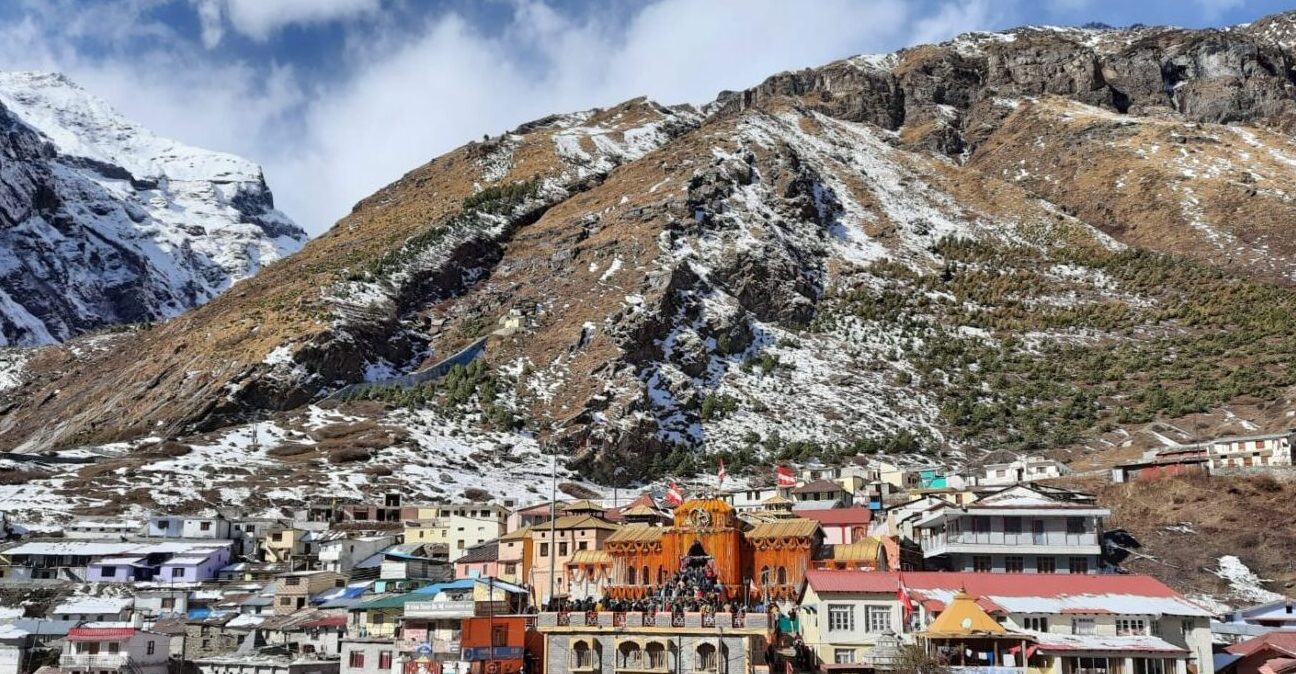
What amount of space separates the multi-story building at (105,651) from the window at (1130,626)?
4941cm

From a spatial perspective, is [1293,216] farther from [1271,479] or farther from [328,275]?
[328,275]

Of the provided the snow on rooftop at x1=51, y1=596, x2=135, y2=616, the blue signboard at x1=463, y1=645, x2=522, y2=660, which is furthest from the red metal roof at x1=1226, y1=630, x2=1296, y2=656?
the snow on rooftop at x1=51, y1=596, x2=135, y2=616

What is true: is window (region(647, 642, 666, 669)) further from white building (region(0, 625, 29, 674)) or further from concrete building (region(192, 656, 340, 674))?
white building (region(0, 625, 29, 674))

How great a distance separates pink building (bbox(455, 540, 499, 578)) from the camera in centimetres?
8350

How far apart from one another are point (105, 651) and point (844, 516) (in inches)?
1773

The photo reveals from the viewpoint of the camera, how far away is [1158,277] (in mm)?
178750

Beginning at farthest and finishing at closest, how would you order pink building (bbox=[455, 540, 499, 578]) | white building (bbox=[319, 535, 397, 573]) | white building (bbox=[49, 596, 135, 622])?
white building (bbox=[319, 535, 397, 573]) < pink building (bbox=[455, 540, 499, 578]) < white building (bbox=[49, 596, 135, 622])

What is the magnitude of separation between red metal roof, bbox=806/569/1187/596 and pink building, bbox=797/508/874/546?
19669 mm

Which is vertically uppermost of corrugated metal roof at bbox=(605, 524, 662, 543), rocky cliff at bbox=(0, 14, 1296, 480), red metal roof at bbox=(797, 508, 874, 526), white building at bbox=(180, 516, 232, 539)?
rocky cliff at bbox=(0, 14, 1296, 480)

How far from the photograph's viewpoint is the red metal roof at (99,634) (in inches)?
2621

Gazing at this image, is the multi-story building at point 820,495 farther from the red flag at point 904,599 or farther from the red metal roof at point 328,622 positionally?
the red metal roof at point 328,622

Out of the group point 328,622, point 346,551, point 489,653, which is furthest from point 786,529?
point 346,551

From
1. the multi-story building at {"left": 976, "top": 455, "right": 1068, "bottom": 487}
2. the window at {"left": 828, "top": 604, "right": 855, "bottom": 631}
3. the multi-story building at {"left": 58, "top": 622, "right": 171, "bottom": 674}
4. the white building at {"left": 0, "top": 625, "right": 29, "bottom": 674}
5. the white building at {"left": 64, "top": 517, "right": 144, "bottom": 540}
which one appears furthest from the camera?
the multi-story building at {"left": 976, "top": 455, "right": 1068, "bottom": 487}

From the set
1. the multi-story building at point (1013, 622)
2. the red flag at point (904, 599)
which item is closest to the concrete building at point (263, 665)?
the multi-story building at point (1013, 622)
